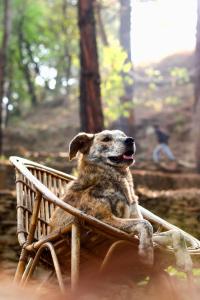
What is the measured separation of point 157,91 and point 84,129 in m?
20.6

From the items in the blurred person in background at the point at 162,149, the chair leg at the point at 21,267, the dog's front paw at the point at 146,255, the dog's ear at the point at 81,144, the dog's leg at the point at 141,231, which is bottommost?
the blurred person in background at the point at 162,149

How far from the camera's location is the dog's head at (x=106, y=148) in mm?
4152

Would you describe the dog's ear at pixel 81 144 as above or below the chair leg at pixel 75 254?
above

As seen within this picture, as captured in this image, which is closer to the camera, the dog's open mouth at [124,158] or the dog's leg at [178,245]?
the dog's leg at [178,245]

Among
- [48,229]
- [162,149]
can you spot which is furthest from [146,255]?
[162,149]

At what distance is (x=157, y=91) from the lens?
30.5 meters

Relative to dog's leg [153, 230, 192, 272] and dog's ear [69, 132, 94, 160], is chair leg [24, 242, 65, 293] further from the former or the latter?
dog's ear [69, 132, 94, 160]

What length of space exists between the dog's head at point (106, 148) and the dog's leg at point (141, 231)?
2.05 ft

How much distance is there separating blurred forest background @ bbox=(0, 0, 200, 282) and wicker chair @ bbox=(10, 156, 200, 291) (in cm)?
192

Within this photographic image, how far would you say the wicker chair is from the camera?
11.4 ft

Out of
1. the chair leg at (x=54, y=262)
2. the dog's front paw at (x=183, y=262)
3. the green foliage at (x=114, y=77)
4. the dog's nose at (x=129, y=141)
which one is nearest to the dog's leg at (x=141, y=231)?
the dog's front paw at (x=183, y=262)

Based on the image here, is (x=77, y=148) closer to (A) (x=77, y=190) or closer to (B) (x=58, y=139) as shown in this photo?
(A) (x=77, y=190)

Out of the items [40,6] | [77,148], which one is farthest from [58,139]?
[77,148]

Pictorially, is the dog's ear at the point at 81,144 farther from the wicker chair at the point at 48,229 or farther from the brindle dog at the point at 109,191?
the wicker chair at the point at 48,229
